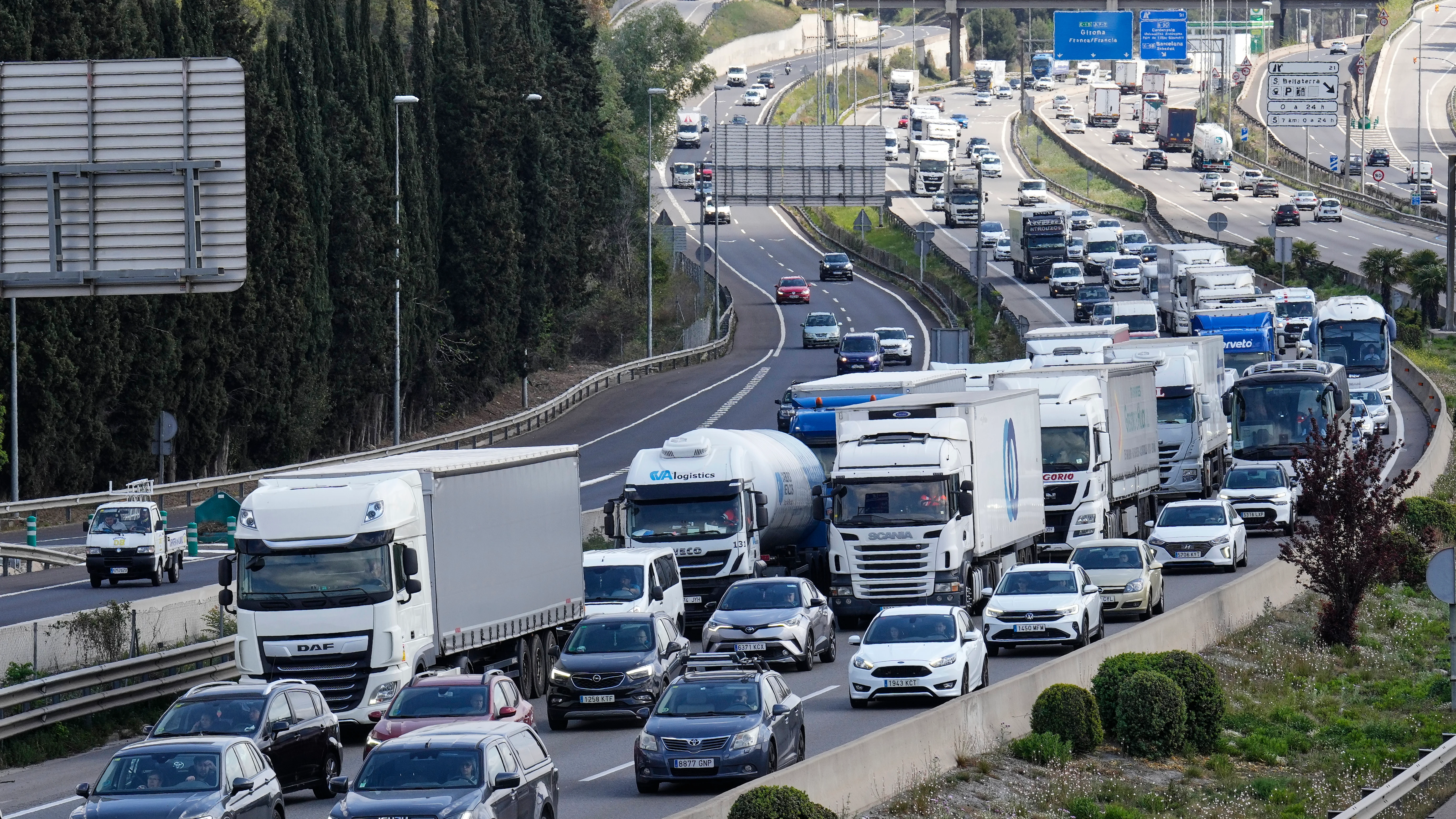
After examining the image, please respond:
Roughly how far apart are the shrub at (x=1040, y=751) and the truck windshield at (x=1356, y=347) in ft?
133

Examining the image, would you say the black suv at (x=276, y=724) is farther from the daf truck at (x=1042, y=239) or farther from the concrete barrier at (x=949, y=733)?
the daf truck at (x=1042, y=239)

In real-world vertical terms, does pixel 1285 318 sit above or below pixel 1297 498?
above

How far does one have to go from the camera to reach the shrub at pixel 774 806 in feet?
55.9

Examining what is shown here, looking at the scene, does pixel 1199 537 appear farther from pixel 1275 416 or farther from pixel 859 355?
pixel 859 355

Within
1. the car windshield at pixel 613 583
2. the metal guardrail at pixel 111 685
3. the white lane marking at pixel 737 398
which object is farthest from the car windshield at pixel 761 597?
the white lane marking at pixel 737 398

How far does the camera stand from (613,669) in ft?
81.7

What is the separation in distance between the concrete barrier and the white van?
21.9ft

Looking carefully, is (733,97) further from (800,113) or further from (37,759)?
(37,759)

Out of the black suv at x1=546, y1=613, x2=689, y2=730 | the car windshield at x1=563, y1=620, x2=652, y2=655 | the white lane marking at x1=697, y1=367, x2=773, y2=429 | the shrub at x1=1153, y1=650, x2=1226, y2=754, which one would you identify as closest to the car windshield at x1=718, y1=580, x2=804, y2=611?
the black suv at x1=546, y1=613, x2=689, y2=730

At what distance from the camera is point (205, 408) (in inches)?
2031

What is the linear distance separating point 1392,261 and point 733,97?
332 ft

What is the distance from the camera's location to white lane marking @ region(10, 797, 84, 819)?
65.5ft

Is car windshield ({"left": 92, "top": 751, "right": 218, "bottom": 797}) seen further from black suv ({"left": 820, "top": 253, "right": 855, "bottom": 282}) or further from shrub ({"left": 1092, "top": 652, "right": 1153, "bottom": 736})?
black suv ({"left": 820, "top": 253, "right": 855, "bottom": 282})

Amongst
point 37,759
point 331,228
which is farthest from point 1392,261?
point 37,759
